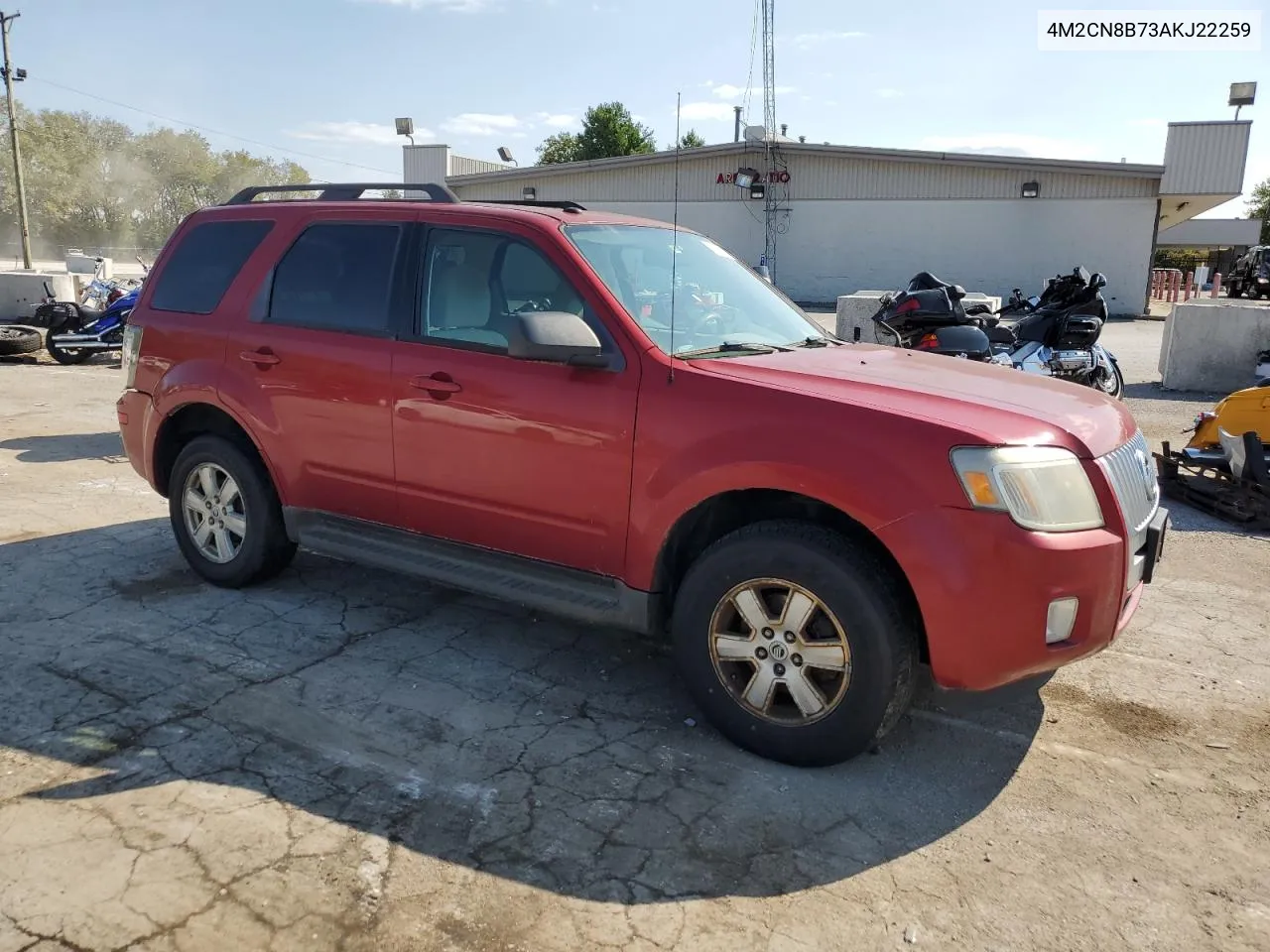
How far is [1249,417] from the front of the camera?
6.47m

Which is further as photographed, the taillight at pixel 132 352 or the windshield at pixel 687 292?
the taillight at pixel 132 352

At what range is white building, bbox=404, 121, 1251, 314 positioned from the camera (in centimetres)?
2533

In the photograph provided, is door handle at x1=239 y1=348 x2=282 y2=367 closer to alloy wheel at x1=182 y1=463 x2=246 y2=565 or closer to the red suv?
the red suv

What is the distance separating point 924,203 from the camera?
27.4m

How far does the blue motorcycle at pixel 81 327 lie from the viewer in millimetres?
13148

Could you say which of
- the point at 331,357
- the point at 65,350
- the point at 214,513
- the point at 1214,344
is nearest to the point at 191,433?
the point at 214,513

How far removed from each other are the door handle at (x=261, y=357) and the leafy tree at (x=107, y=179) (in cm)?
6225

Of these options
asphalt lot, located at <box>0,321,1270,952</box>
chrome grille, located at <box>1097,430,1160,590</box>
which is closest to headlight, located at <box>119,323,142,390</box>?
asphalt lot, located at <box>0,321,1270,952</box>

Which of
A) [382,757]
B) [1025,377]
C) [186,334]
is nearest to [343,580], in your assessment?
[186,334]

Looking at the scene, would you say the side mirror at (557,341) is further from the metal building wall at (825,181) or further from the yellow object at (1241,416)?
the metal building wall at (825,181)

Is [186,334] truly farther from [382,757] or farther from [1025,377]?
[1025,377]

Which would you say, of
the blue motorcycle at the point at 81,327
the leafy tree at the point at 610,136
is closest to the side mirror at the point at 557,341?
the blue motorcycle at the point at 81,327

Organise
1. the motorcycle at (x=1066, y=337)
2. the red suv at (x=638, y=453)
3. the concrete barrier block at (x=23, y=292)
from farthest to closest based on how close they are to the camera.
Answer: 1. the concrete barrier block at (x=23, y=292)
2. the motorcycle at (x=1066, y=337)
3. the red suv at (x=638, y=453)

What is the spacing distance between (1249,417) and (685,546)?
508cm
